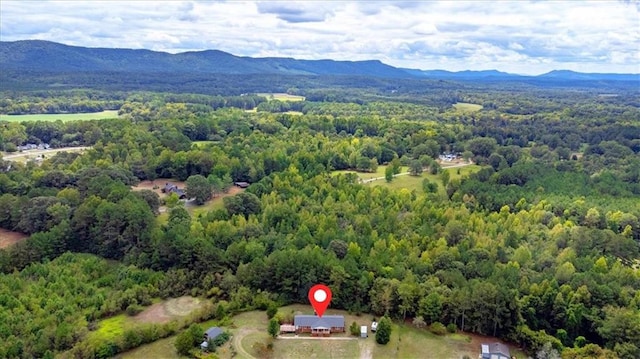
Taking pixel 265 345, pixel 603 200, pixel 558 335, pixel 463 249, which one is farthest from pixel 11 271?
pixel 603 200

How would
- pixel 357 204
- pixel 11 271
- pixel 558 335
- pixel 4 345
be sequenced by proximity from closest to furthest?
pixel 4 345 < pixel 558 335 < pixel 11 271 < pixel 357 204

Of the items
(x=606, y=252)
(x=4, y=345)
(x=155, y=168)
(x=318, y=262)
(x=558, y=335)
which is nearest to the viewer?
(x=4, y=345)

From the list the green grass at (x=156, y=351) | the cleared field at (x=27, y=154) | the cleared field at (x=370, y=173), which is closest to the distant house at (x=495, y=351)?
the green grass at (x=156, y=351)

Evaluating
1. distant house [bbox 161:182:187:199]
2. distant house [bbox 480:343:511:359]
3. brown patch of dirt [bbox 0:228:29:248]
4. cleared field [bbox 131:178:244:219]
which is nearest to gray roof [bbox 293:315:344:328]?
distant house [bbox 480:343:511:359]

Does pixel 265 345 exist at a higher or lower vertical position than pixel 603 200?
lower

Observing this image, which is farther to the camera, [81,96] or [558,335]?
[81,96]

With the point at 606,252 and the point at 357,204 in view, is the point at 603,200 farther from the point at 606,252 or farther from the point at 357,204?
the point at 357,204
